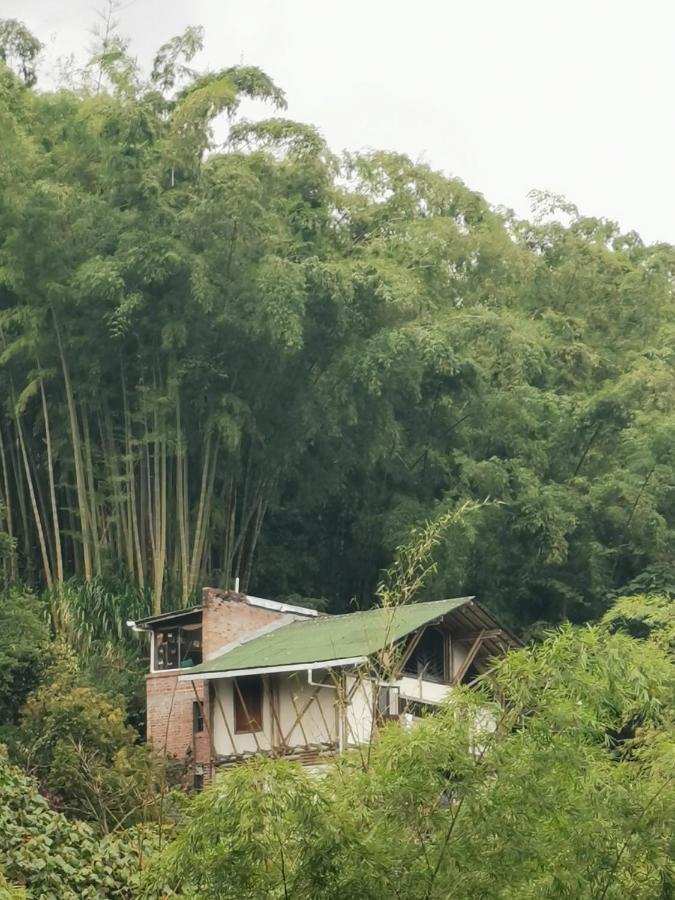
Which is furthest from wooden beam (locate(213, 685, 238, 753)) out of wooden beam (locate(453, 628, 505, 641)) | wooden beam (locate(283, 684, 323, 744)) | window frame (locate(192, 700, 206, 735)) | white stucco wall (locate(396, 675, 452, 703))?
wooden beam (locate(453, 628, 505, 641))

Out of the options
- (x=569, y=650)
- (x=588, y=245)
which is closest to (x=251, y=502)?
(x=588, y=245)

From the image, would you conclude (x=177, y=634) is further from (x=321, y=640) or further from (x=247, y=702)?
(x=321, y=640)

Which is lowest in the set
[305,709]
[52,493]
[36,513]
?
[305,709]

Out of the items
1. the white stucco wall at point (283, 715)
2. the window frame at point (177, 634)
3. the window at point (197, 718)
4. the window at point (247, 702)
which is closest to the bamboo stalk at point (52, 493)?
the window frame at point (177, 634)

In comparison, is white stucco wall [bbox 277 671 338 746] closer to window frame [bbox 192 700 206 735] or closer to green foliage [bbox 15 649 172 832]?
window frame [bbox 192 700 206 735]

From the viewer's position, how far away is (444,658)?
65.6ft

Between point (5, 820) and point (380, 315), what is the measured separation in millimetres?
13761

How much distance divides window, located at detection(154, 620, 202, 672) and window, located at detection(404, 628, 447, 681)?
300cm

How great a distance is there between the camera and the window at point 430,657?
19.7 m

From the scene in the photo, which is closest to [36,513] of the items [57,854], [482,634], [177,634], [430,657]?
[177,634]

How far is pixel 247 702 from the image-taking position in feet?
63.9

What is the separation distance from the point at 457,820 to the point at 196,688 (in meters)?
12.2

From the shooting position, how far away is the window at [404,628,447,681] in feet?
64.5

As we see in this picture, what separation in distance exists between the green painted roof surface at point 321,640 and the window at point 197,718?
529mm
